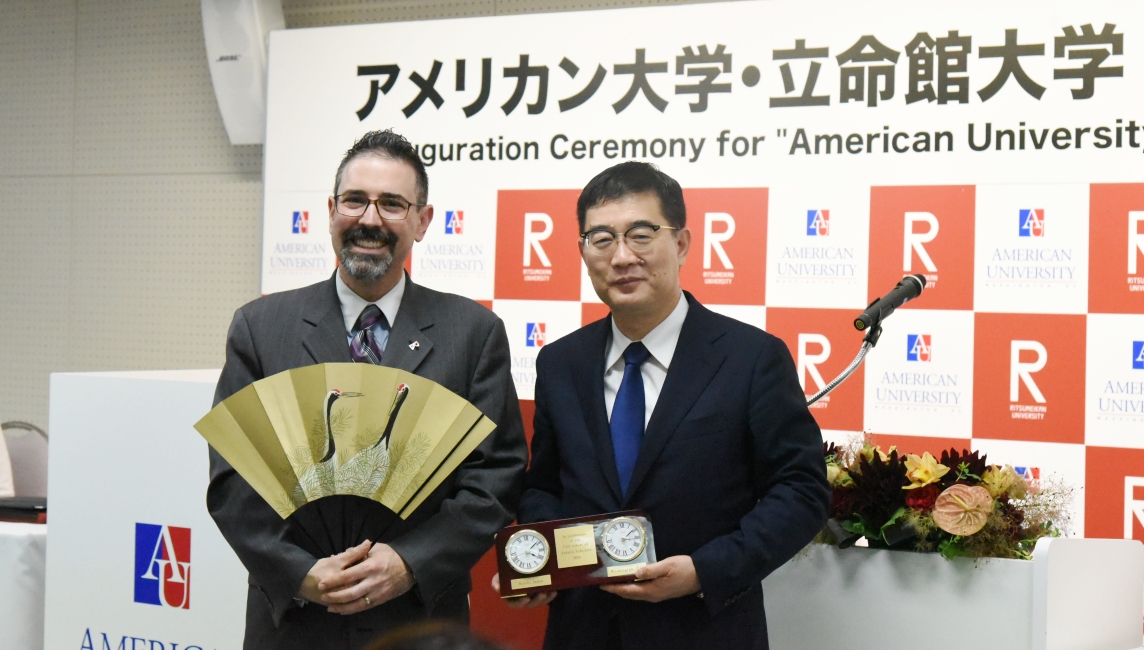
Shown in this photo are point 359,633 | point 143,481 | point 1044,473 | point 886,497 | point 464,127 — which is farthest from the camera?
point 464,127

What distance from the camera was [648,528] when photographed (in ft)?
5.17

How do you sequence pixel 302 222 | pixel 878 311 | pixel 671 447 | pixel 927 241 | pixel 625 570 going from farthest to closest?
pixel 302 222 → pixel 927 241 → pixel 878 311 → pixel 671 447 → pixel 625 570

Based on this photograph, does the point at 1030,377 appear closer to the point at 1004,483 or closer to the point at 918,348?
the point at 918,348

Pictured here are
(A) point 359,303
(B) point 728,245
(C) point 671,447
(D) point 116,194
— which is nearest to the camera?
(C) point 671,447

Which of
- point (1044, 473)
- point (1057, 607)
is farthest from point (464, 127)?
point (1057, 607)

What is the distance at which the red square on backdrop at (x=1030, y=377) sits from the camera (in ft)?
11.0

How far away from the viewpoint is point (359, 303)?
74.3 inches

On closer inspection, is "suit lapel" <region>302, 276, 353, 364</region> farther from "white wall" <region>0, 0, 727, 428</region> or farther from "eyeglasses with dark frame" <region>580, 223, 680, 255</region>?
"white wall" <region>0, 0, 727, 428</region>

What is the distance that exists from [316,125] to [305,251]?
529 millimetres

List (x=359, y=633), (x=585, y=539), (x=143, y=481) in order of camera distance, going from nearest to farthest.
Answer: (x=585, y=539)
(x=359, y=633)
(x=143, y=481)

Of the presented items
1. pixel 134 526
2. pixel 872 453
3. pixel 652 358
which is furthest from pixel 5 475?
pixel 872 453

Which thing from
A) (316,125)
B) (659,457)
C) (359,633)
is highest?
(316,125)

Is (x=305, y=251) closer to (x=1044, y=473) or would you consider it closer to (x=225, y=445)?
(x=225, y=445)

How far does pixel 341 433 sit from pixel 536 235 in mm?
2337
